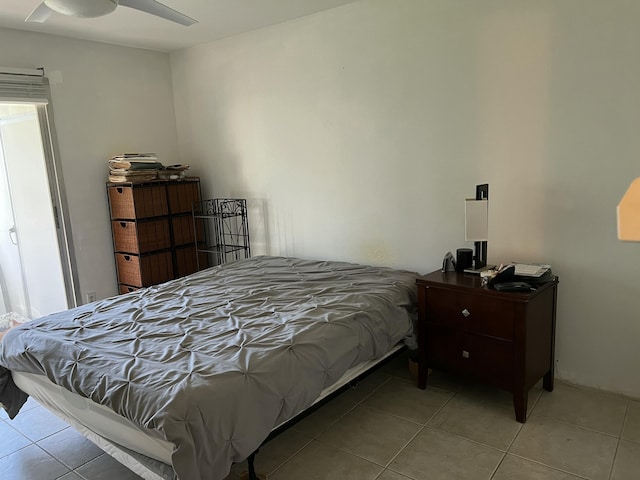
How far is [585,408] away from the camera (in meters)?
2.37

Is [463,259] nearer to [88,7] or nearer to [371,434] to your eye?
[371,434]

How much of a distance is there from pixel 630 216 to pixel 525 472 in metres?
1.73

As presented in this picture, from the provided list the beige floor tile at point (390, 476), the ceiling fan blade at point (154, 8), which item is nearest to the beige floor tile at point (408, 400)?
the beige floor tile at point (390, 476)

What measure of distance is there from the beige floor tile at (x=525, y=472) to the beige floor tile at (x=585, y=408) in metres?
0.43

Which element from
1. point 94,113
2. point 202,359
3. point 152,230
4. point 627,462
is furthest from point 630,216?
point 94,113

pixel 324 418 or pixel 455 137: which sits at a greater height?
pixel 455 137

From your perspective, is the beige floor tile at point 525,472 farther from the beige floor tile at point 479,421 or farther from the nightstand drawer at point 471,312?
the nightstand drawer at point 471,312

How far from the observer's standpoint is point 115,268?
156 inches

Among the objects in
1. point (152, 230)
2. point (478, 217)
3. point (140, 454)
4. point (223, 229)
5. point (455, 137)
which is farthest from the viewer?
point (223, 229)

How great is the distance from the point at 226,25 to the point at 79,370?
265 centimetres

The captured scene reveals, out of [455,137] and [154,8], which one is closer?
[154,8]

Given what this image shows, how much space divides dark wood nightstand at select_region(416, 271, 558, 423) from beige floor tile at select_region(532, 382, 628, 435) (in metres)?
0.10

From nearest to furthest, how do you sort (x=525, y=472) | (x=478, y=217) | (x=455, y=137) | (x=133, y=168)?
1. (x=525, y=472)
2. (x=478, y=217)
3. (x=455, y=137)
4. (x=133, y=168)

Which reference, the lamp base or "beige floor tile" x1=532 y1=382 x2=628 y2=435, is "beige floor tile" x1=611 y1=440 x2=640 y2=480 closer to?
"beige floor tile" x1=532 y1=382 x2=628 y2=435
